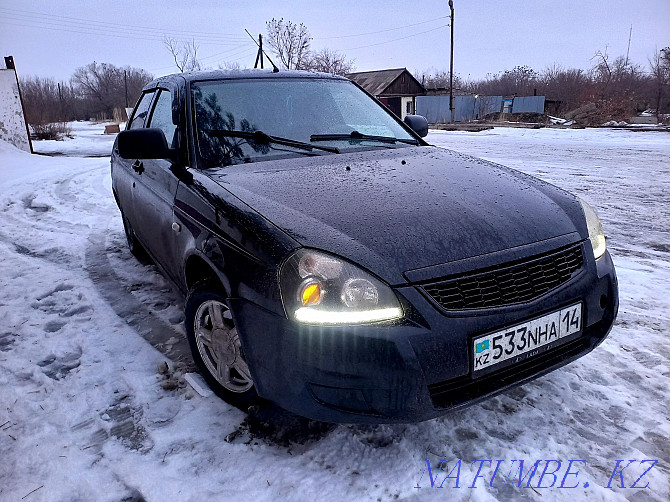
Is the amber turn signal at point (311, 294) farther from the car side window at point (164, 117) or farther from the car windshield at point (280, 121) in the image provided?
the car side window at point (164, 117)

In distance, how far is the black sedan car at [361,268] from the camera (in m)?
1.66

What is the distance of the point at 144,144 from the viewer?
259 centimetres

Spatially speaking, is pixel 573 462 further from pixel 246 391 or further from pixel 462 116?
pixel 462 116

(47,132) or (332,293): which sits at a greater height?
(47,132)

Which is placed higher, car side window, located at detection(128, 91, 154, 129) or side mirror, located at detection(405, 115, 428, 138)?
car side window, located at detection(128, 91, 154, 129)

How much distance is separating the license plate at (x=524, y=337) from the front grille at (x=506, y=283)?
4.2 inches

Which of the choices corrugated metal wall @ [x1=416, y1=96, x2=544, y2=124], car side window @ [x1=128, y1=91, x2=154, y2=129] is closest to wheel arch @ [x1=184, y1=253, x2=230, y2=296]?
car side window @ [x1=128, y1=91, x2=154, y2=129]

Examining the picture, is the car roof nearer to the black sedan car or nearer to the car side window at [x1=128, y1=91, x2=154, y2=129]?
the black sedan car

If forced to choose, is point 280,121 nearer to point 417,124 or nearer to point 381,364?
point 417,124

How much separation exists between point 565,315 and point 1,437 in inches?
98.4

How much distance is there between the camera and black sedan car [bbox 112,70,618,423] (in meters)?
1.66

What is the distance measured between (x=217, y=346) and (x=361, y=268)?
0.96m

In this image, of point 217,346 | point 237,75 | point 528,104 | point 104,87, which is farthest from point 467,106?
point 104,87

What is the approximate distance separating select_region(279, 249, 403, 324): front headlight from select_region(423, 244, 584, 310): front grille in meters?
0.17
